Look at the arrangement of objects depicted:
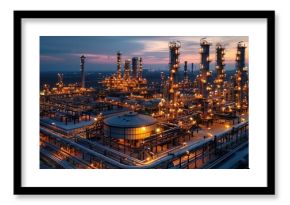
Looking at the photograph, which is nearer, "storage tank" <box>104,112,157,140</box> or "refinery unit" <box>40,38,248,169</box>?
"refinery unit" <box>40,38,248,169</box>

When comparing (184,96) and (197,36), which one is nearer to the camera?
(197,36)

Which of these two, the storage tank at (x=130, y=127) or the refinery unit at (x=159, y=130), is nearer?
the refinery unit at (x=159, y=130)

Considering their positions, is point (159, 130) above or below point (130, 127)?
below

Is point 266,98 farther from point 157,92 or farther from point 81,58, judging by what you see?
point 157,92

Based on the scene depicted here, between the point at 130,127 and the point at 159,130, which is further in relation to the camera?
the point at 159,130
